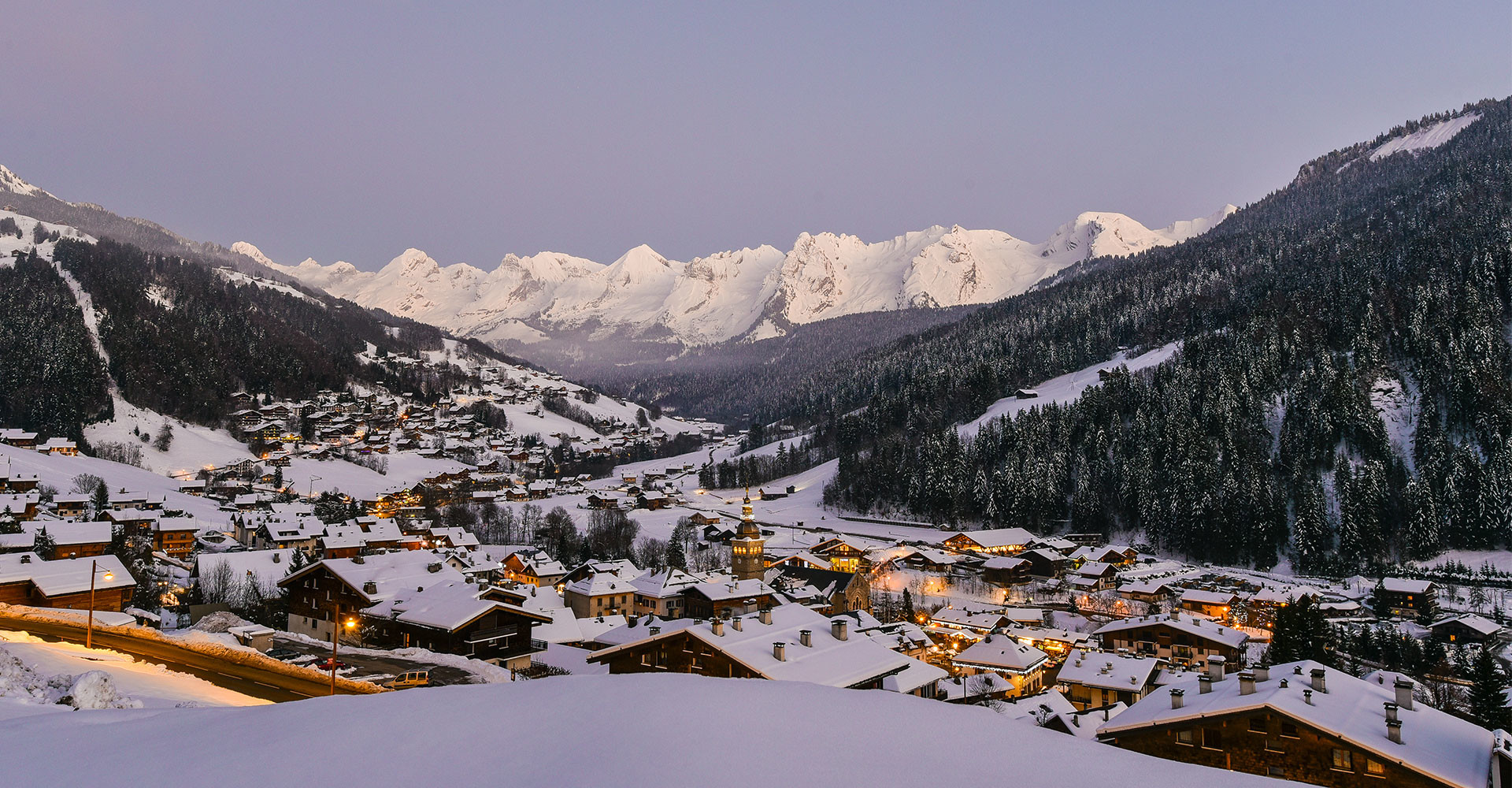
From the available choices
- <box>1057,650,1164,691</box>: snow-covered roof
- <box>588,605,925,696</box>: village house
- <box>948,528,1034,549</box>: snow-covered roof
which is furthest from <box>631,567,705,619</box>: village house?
<box>948,528,1034,549</box>: snow-covered roof

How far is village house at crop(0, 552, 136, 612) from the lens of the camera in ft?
115

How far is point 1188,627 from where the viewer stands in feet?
186

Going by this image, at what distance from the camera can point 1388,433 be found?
100312 mm

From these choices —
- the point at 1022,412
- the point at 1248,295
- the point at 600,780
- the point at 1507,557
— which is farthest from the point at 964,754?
the point at 1248,295

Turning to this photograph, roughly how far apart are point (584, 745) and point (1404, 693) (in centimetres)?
2600

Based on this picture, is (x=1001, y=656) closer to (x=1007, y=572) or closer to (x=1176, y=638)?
(x=1176, y=638)

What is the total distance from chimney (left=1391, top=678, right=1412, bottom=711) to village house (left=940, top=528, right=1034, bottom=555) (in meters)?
74.4

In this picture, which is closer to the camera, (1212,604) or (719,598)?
(719,598)

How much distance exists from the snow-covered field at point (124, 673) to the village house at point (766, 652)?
38.3 feet

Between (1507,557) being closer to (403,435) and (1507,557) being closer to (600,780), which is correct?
(600,780)

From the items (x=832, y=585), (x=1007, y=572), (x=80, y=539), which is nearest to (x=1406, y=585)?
(x=1007, y=572)

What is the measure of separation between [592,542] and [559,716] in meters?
86.7

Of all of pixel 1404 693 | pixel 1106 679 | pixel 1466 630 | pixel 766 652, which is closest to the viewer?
pixel 1404 693

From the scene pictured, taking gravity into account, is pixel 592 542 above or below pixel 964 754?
below
